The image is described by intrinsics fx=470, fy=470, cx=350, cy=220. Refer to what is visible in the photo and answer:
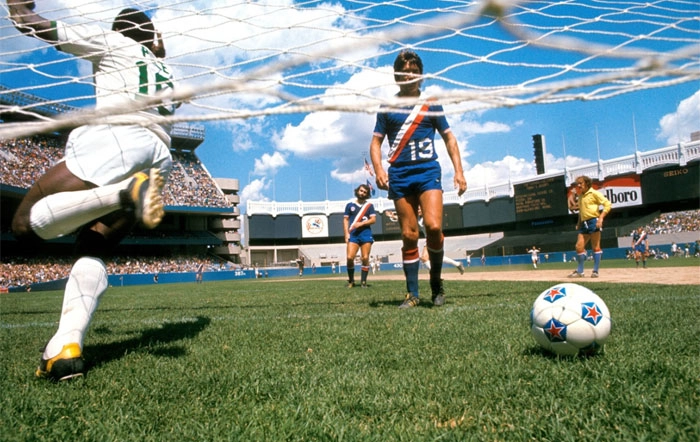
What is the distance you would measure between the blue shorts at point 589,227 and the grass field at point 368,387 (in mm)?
6559

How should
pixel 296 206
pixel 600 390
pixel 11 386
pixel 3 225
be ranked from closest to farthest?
pixel 600 390 → pixel 11 386 → pixel 3 225 → pixel 296 206

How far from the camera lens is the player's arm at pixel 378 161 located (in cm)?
465

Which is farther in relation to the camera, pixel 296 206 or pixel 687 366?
pixel 296 206

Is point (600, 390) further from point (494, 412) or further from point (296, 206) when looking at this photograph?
point (296, 206)

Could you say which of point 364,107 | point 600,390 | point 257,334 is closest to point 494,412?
point 600,390

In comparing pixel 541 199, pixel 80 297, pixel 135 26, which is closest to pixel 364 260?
pixel 135 26

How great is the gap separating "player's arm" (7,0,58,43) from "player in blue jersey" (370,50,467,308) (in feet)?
9.33

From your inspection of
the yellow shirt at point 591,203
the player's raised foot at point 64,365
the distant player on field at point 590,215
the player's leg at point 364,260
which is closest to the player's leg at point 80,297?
the player's raised foot at point 64,365

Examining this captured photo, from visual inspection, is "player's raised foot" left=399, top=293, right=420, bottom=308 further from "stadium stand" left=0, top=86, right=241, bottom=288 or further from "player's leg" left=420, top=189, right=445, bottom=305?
"stadium stand" left=0, top=86, right=241, bottom=288

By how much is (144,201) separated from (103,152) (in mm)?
450

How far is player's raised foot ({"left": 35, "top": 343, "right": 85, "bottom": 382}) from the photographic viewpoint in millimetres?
2186

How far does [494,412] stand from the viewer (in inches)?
63.2

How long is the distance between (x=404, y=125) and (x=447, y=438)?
3688 mm

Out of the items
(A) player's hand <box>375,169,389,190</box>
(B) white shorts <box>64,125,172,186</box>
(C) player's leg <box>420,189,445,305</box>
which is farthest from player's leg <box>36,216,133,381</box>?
(C) player's leg <box>420,189,445,305</box>
